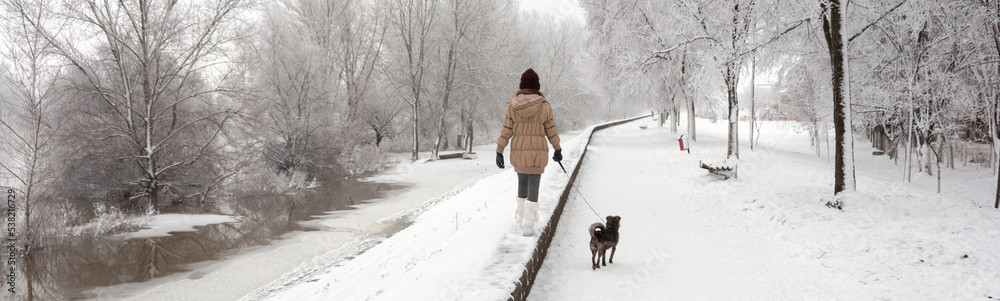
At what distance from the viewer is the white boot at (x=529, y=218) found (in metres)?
5.95

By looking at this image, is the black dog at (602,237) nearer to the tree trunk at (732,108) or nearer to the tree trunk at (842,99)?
the tree trunk at (842,99)

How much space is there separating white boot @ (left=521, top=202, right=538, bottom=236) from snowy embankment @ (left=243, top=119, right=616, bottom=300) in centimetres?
10

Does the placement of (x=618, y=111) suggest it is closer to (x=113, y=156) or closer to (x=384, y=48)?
(x=384, y=48)

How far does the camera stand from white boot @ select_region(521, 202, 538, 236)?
19.5ft

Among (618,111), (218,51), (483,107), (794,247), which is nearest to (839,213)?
(794,247)

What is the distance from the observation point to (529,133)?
5.81 m

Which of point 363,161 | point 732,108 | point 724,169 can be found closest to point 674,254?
point 724,169

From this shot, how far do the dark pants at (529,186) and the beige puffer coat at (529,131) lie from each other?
4.8 inches

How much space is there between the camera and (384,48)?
Answer: 32656 millimetres

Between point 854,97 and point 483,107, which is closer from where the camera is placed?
point 854,97

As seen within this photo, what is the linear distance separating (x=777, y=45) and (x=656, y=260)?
6.54 m

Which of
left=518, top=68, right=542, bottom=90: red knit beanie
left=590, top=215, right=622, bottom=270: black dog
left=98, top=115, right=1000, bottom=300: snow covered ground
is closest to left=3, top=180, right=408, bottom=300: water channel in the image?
left=98, top=115, right=1000, bottom=300: snow covered ground

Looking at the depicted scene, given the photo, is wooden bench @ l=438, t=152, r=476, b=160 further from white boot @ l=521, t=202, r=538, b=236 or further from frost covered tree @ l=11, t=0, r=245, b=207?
white boot @ l=521, t=202, r=538, b=236

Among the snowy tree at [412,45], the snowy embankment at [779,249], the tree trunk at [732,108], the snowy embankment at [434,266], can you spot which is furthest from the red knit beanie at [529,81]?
the snowy tree at [412,45]
